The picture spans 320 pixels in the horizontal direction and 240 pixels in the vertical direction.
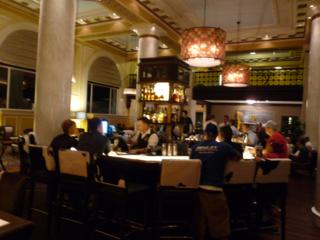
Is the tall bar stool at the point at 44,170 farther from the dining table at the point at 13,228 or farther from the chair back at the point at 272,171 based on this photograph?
the chair back at the point at 272,171

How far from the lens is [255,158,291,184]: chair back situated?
3228mm

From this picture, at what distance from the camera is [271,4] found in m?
7.61

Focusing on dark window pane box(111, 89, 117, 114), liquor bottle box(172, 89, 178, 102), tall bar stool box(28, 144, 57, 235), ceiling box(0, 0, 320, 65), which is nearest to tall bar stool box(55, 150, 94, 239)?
tall bar stool box(28, 144, 57, 235)

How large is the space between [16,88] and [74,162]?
7.65 meters

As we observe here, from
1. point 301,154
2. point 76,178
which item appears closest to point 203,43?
point 76,178

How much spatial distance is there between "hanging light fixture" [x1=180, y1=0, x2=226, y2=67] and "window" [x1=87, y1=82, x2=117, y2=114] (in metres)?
8.93

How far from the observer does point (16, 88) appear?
967 cm

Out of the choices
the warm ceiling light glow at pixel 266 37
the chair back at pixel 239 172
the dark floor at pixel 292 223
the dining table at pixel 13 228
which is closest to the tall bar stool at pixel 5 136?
the dark floor at pixel 292 223

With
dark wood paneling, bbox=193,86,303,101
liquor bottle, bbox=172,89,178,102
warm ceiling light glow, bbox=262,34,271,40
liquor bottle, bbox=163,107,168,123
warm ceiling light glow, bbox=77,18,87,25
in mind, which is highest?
warm ceiling light glow, bbox=77,18,87,25

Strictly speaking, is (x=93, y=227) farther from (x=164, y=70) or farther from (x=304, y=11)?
(x=304, y=11)

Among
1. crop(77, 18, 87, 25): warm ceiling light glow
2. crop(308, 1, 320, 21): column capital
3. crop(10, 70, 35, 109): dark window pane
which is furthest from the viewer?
crop(77, 18, 87, 25): warm ceiling light glow

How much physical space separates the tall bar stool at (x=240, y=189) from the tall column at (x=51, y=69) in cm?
310

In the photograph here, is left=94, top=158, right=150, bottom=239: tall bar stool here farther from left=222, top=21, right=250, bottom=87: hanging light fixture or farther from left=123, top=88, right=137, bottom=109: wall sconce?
left=123, top=88, right=137, bottom=109: wall sconce

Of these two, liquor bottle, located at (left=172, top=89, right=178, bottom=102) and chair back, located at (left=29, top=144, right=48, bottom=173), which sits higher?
liquor bottle, located at (left=172, top=89, right=178, bottom=102)
